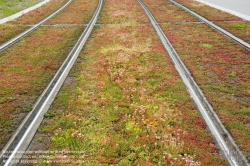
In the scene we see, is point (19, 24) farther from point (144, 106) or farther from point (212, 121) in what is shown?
point (212, 121)

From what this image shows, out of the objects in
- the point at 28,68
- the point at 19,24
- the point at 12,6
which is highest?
the point at 12,6

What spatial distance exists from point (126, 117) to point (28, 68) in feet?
16.9

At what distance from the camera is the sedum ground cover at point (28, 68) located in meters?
6.66

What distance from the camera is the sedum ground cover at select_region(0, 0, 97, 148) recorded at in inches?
262

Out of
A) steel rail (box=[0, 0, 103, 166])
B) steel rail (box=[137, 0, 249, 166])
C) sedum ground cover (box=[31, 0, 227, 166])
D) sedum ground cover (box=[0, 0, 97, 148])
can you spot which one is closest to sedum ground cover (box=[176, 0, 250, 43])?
steel rail (box=[137, 0, 249, 166])

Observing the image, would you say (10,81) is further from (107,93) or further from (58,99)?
(107,93)

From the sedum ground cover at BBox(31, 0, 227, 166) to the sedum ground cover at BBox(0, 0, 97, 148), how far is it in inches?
33.7

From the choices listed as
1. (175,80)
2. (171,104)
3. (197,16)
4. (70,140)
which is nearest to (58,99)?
(70,140)

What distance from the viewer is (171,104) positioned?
278 inches

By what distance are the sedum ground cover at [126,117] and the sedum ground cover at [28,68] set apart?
2.81 ft

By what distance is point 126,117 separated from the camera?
6.41 m

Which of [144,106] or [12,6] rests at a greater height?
[12,6]

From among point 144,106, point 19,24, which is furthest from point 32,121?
point 19,24

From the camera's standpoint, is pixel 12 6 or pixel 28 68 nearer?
pixel 28 68
